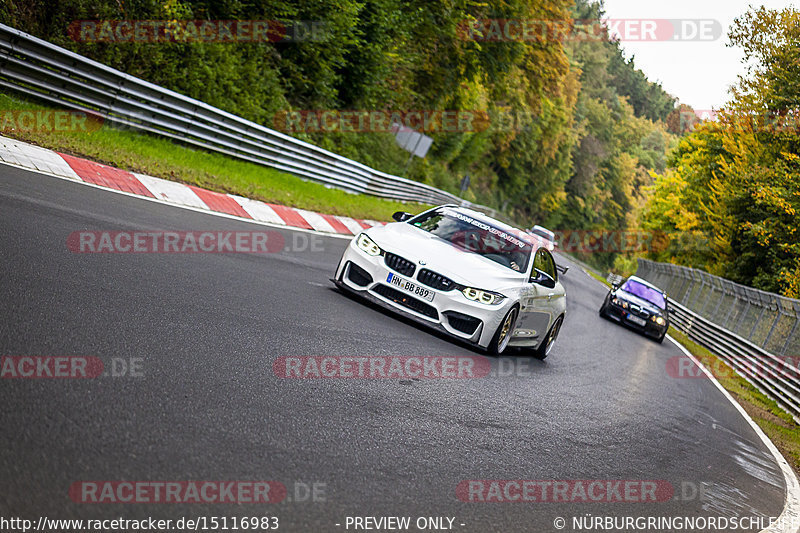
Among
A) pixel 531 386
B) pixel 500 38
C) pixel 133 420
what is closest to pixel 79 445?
pixel 133 420

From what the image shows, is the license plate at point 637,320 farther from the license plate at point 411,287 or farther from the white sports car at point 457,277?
the license plate at point 411,287

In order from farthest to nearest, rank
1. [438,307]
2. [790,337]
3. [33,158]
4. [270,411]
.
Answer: [790,337]
[33,158]
[438,307]
[270,411]

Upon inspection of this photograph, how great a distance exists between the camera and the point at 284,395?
551 cm

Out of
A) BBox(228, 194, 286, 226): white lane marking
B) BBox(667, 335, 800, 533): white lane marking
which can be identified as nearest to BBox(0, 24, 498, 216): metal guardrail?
BBox(228, 194, 286, 226): white lane marking

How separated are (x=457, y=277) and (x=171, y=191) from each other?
5.90 m

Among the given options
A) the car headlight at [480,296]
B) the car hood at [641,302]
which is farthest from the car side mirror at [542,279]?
the car hood at [641,302]

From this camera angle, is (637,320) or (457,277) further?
(637,320)

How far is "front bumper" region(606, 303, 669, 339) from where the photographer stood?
2173 centimetres

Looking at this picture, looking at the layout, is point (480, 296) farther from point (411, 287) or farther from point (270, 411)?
point (270, 411)

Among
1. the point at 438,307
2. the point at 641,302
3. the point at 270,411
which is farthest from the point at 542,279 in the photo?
the point at 641,302

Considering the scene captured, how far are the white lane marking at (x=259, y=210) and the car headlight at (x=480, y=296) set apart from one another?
6.26 m

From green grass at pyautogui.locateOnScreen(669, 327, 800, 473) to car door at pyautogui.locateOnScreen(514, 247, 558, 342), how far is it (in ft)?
11.5

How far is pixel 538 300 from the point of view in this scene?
10.3 meters

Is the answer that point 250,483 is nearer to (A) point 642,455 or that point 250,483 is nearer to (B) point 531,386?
(A) point 642,455
